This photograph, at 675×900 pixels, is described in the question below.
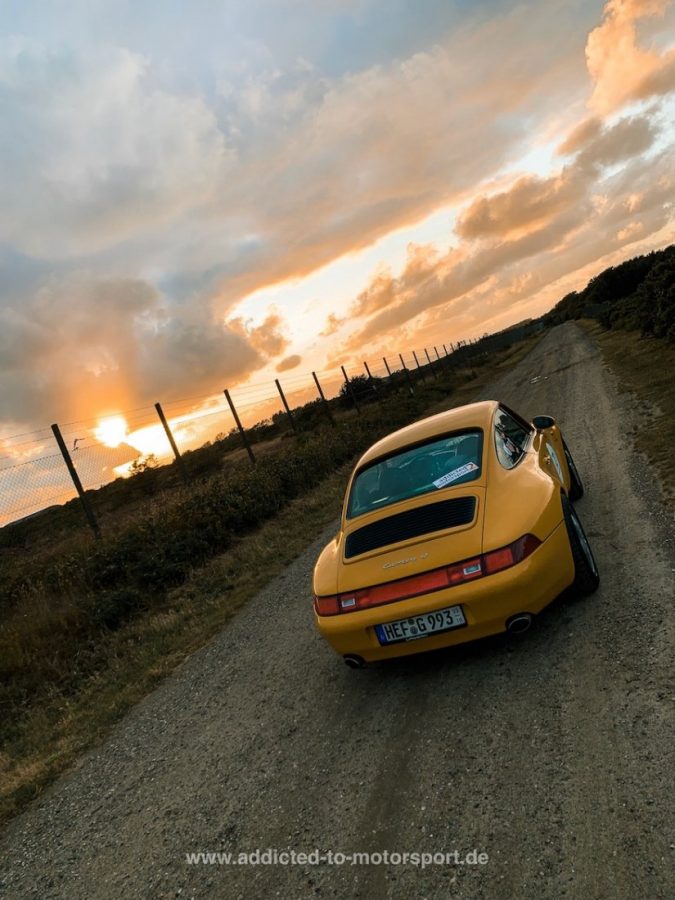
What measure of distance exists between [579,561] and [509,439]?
1.17m

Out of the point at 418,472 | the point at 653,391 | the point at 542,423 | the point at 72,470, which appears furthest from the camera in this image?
the point at 653,391

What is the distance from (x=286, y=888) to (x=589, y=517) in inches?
174

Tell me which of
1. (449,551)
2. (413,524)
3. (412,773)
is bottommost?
(412,773)

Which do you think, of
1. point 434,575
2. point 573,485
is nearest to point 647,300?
point 573,485

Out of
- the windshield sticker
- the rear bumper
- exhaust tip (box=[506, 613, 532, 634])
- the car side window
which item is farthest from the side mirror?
exhaust tip (box=[506, 613, 532, 634])

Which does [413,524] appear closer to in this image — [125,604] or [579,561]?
[579,561]

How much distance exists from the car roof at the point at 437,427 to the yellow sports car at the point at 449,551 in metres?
0.03

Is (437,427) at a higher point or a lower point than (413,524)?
higher

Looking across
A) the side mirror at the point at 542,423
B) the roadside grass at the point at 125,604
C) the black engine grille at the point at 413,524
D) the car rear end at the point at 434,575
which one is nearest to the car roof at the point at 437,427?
the car rear end at the point at 434,575

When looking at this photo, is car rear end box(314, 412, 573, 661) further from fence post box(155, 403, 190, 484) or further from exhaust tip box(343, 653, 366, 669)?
fence post box(155, 403, 190, 484)

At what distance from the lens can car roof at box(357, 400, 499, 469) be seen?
4.53 meters

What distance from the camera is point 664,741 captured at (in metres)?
2.53

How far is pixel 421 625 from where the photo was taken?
337 cm

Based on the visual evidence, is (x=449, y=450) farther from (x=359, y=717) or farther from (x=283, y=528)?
(x=283, y=528)
